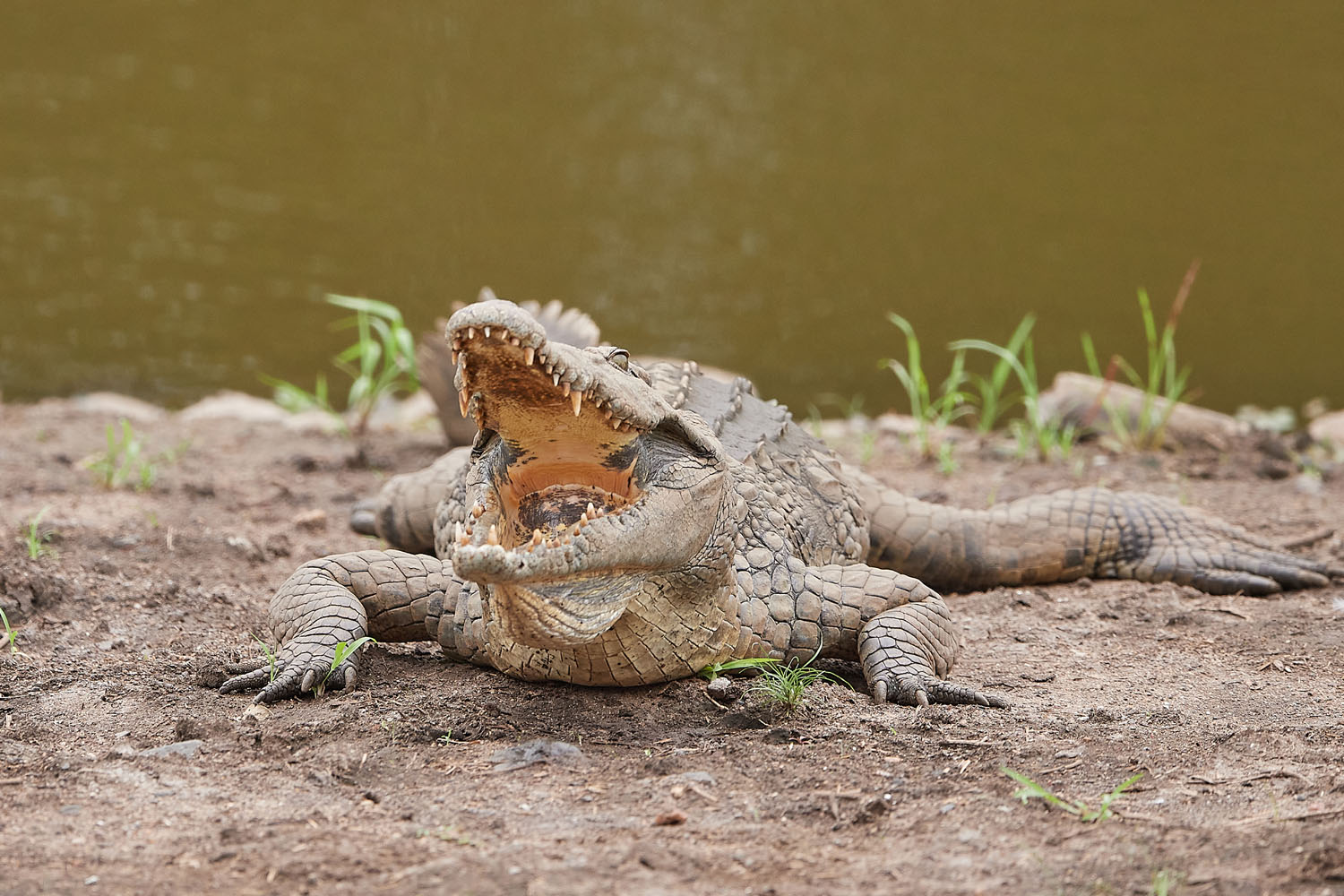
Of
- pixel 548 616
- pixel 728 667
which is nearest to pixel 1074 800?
pixel 728 667

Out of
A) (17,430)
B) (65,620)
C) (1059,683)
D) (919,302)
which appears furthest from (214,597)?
(919,302)

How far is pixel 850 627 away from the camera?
3.64 metres

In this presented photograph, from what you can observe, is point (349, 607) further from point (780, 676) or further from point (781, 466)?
point (781, 466)

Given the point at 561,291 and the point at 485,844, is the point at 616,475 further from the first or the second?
the point at 561,291

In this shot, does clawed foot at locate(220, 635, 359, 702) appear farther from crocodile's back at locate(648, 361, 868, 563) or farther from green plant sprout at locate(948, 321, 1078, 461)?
green plant sprout at locate(948, 321, 1078, 461)

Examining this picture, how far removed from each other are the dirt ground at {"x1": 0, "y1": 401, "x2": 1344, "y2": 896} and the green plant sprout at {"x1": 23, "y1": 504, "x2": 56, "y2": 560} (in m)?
0.04

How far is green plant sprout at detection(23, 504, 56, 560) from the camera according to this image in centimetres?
429

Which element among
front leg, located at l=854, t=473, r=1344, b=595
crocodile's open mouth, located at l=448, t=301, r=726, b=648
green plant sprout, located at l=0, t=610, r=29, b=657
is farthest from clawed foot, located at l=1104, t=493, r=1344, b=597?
green plant sprout, located at l=0, t=610, r=29, b=657

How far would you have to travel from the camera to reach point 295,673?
325 cm

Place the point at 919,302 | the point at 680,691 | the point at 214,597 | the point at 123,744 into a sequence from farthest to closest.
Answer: the point at 919,302 < the point at 214,597 < the point at 680,691 < the point at 123,744

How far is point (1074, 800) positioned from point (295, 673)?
187 cm

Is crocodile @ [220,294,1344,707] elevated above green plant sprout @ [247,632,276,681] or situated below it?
above

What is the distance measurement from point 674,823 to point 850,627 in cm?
123

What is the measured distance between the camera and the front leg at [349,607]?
10.9 feet
